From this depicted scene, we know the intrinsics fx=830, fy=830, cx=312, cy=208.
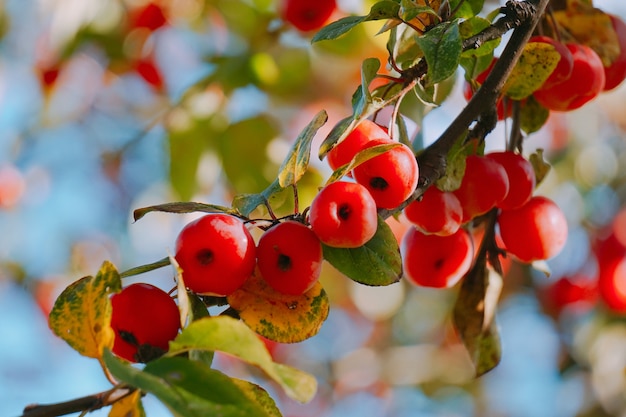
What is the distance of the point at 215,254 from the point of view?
0.71m

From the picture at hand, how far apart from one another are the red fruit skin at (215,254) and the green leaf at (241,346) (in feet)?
0.38

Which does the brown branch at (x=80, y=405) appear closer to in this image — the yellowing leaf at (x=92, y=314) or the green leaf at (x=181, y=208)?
the yellowing leaf at (x=92, y=314)

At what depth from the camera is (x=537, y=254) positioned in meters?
1.04

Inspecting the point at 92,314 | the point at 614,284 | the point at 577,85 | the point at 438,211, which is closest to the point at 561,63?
the point at 577,85

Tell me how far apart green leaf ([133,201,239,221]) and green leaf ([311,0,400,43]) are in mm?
200

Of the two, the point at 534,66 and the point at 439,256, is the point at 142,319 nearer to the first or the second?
the point at 439,256

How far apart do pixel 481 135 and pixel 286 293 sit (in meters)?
0.31

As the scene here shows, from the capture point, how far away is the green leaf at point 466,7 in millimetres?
861

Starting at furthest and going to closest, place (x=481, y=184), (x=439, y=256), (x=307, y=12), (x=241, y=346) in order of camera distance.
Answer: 1. (x=307, y=12)
2. (x=439, y=256)
3. (x=481, y=184)
4. (x=241, y=346)

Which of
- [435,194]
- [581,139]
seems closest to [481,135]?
[435,194]

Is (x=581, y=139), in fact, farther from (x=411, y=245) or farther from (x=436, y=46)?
(x=436, y=46)

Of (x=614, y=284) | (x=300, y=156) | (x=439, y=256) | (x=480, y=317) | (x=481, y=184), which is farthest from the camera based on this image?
(x=614, y=284)

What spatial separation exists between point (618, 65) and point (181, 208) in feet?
2.26

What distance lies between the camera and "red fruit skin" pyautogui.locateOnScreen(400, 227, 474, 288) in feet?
3.28
